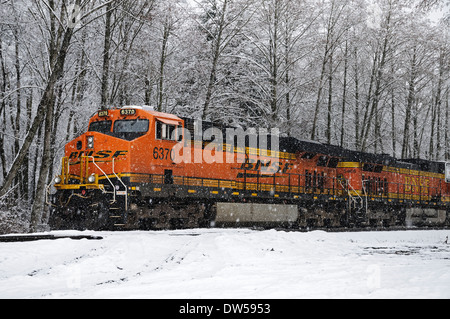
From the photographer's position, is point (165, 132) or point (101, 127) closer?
point (165, 132)

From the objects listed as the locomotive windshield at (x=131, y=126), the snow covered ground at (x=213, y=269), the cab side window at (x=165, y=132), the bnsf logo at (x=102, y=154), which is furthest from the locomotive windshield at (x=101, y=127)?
the snow covered ground at (x=213, y=269)

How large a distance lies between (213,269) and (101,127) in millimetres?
8318

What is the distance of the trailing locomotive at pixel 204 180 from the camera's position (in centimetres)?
1292

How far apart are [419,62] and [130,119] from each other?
2520 cm

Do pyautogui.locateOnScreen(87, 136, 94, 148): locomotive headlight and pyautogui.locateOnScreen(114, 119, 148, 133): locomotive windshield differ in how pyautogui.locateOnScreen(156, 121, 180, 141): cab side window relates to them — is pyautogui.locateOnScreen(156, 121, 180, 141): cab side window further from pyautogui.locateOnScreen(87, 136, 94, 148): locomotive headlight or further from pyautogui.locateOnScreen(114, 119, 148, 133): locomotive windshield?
pyautogui.locateOnScreen(87, 136, 94, 148): locomotive headlight

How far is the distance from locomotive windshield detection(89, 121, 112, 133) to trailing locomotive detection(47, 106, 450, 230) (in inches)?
1.3

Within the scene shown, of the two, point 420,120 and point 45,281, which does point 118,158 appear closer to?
point 45,281

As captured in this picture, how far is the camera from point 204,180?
49.7 ft

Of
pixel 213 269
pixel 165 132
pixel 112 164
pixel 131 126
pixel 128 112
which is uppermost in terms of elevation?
pixel 128 112

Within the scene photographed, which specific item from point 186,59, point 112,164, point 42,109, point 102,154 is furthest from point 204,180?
point 186,59

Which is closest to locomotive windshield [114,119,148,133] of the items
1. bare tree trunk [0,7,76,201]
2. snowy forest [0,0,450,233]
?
bare tree trunk [0,7,76,201]

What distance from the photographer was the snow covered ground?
16.6 ft

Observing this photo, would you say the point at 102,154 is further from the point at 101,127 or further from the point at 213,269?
the point at 213,269

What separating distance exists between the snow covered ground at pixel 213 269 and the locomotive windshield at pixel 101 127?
4.63 m
